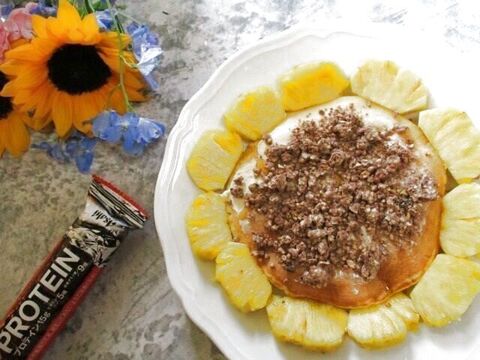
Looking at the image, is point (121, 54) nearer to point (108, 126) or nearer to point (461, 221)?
point (108, 126)

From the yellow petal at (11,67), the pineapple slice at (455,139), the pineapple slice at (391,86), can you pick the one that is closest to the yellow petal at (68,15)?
the yellow petal at (11,67)

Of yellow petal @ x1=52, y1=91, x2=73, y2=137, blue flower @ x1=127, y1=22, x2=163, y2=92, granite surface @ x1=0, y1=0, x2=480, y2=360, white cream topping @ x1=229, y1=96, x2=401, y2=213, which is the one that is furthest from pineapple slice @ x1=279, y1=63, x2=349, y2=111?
yellow petal @ x1=52, y1=91, x2=73, y2=137

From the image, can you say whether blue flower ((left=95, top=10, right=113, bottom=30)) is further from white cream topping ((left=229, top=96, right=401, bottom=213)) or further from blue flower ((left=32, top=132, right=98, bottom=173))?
white cream topping ((left=229, top=96, right=401, bottom=213))

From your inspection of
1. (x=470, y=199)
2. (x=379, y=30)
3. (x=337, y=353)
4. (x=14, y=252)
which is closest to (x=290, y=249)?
(x=337, y=353)

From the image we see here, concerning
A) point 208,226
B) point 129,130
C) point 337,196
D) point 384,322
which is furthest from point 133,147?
point 384,322

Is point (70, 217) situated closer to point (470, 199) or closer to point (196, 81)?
point (196, 81)

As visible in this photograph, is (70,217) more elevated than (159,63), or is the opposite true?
(159,63)
